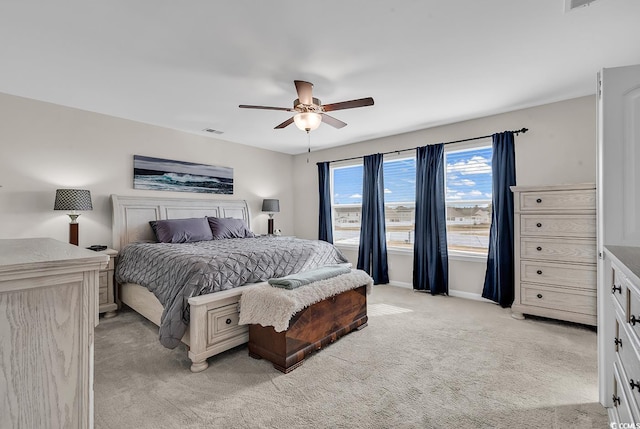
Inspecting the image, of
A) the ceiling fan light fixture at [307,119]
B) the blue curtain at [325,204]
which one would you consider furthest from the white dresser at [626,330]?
the blue curtain at [325,204]

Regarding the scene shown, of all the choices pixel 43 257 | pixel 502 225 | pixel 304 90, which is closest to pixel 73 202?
pixel 304 90

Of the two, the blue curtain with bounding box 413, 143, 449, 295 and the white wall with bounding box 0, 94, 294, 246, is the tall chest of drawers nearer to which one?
the blue curtain with bounding box 413, 143, 449, 295

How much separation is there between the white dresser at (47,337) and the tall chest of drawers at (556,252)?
3.74 m

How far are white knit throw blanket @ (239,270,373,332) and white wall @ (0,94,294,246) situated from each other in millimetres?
2618

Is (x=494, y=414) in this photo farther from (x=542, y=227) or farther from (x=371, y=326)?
(x=542, y=227)

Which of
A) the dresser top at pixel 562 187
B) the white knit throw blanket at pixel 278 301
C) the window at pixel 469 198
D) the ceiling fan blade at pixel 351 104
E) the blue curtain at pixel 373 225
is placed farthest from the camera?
the blue curtain at pixel 373 225

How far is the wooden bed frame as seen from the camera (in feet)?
7.58

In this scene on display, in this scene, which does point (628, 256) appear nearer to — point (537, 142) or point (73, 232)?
point (537, 142)

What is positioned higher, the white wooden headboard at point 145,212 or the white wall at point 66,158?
the white wall at point 66,158

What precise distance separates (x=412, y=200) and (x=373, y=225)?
0.74 m

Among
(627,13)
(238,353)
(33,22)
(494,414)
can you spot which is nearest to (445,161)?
(627,13)

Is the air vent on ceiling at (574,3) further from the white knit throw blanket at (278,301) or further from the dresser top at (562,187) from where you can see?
the white knit throw blanket at (278,301)

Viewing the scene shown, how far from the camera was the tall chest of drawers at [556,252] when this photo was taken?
2.94 m

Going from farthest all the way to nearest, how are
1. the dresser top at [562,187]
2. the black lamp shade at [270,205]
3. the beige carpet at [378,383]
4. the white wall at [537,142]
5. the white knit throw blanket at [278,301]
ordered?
1. the black lamp shade at [270,205]
2. the white wall at [537,142]
3. the dresser top at [562,187]
4. the white knit throw blanket at [278,301]
5. the beige carpet at [378,383]
